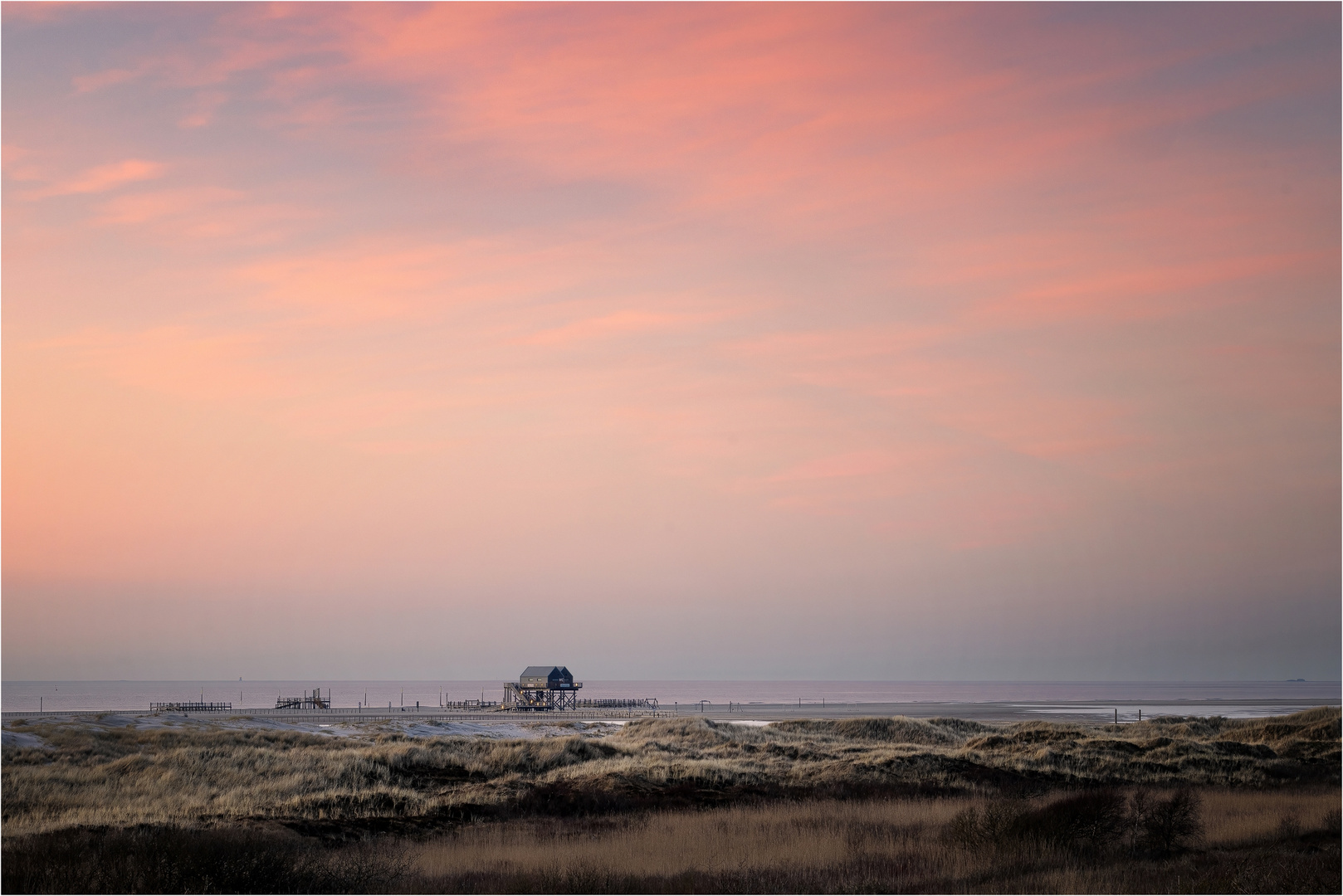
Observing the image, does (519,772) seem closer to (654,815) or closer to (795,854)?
(654,815)

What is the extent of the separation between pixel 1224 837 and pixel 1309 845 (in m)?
2.27

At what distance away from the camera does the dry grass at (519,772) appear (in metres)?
29.2

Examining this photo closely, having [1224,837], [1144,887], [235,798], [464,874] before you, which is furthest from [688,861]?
[235,798]

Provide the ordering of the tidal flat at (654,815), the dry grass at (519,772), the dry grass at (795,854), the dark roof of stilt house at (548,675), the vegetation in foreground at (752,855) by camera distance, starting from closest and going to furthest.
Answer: the vegetation in foreground at (752,855), the tidal flat at (654,815), the dry grass at (795,854), the dry grass at (519,772), the dark roof of stilt house at (548,675)

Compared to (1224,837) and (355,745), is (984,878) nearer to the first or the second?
(1224,837)

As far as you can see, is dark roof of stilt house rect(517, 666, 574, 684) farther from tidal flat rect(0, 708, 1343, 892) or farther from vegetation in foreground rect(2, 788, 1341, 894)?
vegetation in foreground rect(2, 788, 1341, 894)

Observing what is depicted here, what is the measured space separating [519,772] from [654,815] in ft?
44.3

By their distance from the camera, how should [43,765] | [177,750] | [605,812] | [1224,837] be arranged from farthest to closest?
[177,750] → [43,765] → [605,812] → [1224,837]

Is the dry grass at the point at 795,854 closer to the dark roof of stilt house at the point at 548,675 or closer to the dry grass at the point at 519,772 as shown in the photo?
the dry grass at the point at 519,772

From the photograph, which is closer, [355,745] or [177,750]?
[177,750]

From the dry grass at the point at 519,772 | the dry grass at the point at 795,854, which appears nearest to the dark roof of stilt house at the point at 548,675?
the dry grass at the point at 519,772

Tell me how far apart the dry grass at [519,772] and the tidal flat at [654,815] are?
0.58ft

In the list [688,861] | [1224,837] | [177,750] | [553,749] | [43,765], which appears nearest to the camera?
[688,861]

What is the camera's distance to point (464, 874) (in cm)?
1975
